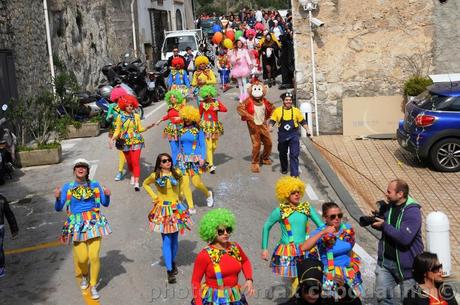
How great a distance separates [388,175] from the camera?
1265 cm

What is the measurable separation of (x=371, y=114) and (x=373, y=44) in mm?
1731

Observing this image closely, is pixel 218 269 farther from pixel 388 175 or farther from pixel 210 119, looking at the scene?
pixel 388 175

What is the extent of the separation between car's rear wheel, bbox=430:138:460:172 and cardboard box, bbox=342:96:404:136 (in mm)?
3129

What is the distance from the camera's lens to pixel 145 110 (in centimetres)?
2005

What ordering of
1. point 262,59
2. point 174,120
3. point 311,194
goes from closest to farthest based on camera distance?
point 174,120, point 311,194, point 262,59

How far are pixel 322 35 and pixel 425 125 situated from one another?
445cm

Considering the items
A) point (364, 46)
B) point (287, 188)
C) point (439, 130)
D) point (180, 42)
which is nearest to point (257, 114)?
point (439, 130)

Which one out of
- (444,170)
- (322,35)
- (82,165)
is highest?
(322,35)

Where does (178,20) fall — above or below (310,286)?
above

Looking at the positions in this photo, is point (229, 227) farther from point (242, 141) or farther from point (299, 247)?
point (242, 141)

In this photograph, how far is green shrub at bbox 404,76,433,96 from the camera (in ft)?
50.4

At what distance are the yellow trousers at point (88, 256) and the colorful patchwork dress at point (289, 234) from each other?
6.87 ft

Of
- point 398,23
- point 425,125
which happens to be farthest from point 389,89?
point 425,125

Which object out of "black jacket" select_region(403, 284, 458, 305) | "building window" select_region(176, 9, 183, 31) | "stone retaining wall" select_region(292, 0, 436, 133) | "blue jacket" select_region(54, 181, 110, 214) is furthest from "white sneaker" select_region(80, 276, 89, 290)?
"building window" select_region(176, 9, 183, 31)
